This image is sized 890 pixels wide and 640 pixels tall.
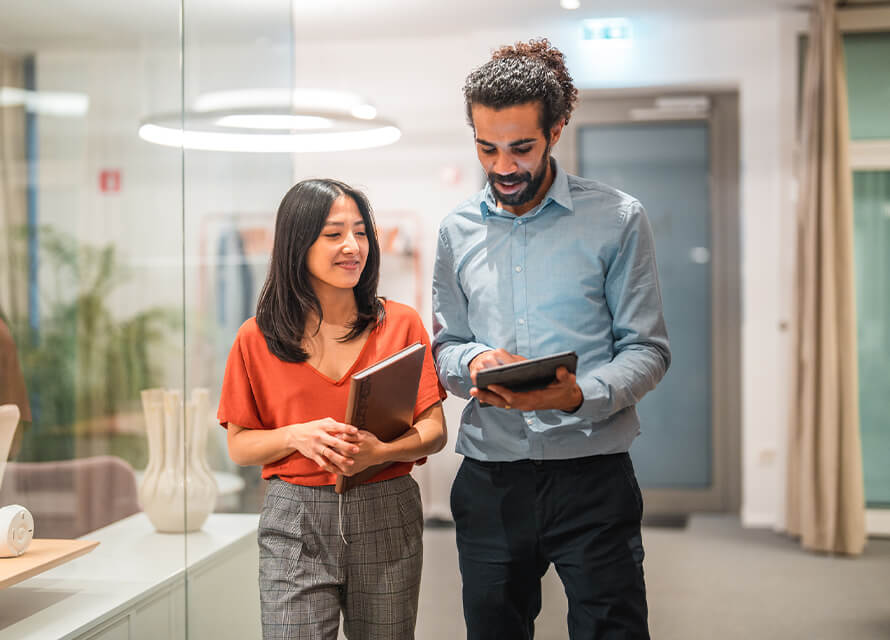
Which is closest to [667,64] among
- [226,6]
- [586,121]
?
[586,121]

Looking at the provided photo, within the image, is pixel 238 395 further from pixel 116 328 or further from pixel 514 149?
pixel 116 328

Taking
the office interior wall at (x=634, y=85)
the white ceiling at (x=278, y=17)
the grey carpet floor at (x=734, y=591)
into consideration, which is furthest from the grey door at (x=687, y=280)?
the white ceiling at (x=278, y=17)

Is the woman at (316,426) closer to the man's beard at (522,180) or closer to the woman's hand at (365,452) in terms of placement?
the woman's hand at (365,452)

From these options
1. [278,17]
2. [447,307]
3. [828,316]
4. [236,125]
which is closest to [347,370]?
[447,307]

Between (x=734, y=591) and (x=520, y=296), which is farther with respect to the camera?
(x=734, y=591)

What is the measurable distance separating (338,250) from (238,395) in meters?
0.33

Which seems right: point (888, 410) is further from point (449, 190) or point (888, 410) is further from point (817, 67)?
point (449, 190)

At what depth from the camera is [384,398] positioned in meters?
1.41

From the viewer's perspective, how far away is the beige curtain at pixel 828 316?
4051 millimetres

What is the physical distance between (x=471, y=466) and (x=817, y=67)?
11.6ft

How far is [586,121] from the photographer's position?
191 inches

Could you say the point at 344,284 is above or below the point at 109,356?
above

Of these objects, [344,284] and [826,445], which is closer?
[344,284]

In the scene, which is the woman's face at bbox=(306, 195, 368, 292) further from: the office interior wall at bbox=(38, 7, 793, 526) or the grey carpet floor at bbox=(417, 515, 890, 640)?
the office interior wall at bbox=(38, 7, 793, 526)
